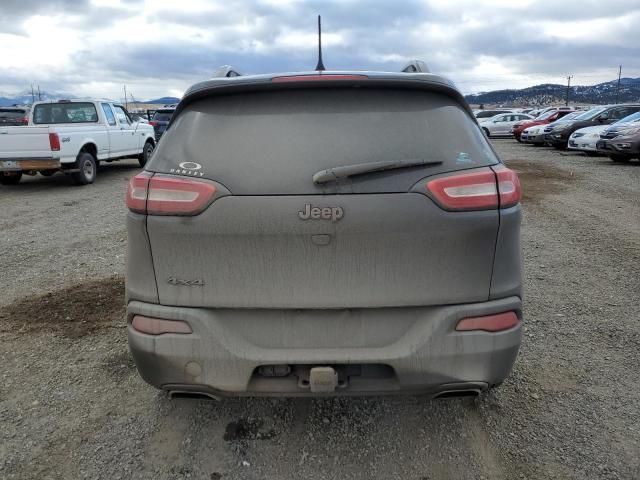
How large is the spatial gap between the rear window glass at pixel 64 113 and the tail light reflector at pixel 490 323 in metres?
13.2

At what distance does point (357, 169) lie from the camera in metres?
2.13

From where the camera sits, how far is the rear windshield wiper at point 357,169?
2123mm

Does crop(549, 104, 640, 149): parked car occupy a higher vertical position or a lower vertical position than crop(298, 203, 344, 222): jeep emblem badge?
higher

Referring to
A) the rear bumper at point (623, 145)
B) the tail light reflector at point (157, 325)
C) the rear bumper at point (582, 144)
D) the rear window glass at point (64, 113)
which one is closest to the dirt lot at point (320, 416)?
the tail light reflector at point (157, 325)

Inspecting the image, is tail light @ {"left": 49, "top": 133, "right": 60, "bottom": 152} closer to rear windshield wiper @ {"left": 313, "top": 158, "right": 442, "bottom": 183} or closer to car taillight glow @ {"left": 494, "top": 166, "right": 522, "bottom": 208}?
rear windshield wiper @ {"left": 313, "top": 158, "right": 442, "bottom": 183}

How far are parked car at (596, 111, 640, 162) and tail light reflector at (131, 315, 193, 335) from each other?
15.6 meters

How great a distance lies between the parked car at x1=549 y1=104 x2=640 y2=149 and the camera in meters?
20.0

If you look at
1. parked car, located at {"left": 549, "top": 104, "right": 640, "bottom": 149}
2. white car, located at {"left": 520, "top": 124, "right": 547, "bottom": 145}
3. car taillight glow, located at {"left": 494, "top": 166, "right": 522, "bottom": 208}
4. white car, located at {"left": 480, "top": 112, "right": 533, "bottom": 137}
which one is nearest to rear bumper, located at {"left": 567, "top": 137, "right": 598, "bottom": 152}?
parked car, located at {"left": 549, "top": 104, "right": 640, "bottom": 149}

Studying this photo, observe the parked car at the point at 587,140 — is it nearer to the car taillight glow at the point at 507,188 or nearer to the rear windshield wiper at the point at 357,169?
the car taillight glow at the point at 507,188

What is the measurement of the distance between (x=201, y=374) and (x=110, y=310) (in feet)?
8.37

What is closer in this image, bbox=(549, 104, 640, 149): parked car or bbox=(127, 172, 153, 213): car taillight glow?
bbox=(127, 172, 153, 213): car taillight glow

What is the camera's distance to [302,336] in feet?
7.27

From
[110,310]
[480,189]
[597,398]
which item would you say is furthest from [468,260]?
[110,310]

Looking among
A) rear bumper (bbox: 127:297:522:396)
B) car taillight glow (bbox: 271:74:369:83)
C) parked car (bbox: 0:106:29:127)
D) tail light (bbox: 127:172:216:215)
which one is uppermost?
parked car (bbox: 0:106:29:127)
